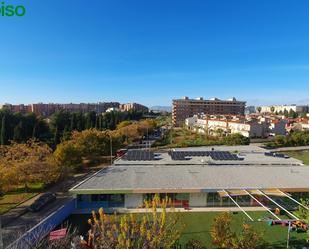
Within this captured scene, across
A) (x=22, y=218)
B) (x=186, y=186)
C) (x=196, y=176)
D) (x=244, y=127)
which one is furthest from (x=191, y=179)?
(x=244, y=127)

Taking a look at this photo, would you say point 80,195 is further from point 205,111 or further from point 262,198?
point 205,111

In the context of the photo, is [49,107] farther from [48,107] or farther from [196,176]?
[196,176]

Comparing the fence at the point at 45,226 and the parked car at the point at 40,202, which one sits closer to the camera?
the fence at the point at 45,226

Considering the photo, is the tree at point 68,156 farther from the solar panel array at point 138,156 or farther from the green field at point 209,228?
the green field at point 209,228

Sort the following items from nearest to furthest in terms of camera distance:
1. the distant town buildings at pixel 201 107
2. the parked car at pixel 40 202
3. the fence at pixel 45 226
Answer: the fence at pixel 45 226 < the parked car at pixel 40 202 < the distant town buildings at pixel 201 107

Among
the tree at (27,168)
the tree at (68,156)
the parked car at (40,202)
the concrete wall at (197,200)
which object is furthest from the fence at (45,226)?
the tree at (68,156)
